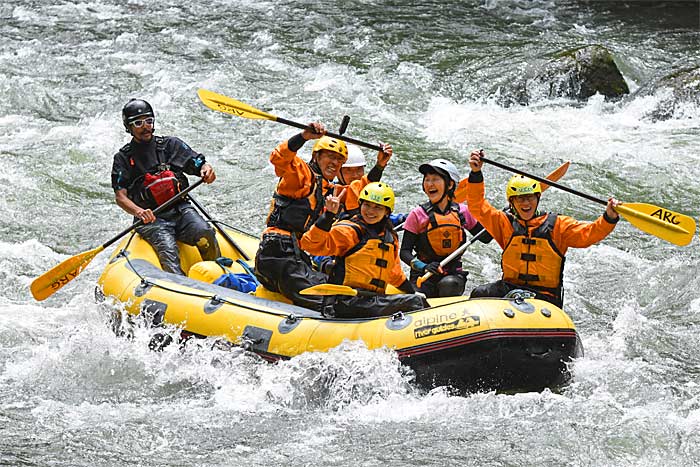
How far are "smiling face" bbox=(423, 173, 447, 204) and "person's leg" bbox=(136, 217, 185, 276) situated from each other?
1849 mm

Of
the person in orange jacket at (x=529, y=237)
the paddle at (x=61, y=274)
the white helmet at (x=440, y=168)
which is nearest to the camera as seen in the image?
the person in orange jacket at (x=529, y=237)

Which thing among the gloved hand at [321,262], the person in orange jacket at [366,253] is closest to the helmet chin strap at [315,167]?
the gloved hand at [321,262]

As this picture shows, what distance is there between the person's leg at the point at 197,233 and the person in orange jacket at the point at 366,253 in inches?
60.1

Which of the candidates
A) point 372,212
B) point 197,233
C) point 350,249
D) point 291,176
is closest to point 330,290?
point 350,249

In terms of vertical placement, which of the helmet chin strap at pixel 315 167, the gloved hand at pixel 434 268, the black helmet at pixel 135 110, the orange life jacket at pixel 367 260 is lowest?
the gloved hand at pixel 434 268

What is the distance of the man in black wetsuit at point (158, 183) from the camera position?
22.8 feet

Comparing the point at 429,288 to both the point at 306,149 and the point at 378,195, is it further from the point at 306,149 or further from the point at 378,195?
the point at 306,149

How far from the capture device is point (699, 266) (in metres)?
8.02

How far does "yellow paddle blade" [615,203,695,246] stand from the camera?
608cm

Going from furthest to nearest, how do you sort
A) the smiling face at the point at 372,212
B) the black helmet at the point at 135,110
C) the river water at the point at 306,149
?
the black helmet at the point at 135,110, the smiling face at the point at 372,212, the river water at the point at 306,149

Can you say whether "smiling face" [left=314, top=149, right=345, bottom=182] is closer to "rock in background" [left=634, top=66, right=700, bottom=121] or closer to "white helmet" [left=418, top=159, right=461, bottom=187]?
"white helmet" [left=418, top=159, right=461, bottom=187]

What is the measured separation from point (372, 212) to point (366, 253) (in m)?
0.24

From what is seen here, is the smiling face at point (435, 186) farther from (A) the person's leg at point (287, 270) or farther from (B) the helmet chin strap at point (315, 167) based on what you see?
(A) the person's leg at point (287, 270)

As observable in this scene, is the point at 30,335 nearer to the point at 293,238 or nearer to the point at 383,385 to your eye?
the point at 293,238
